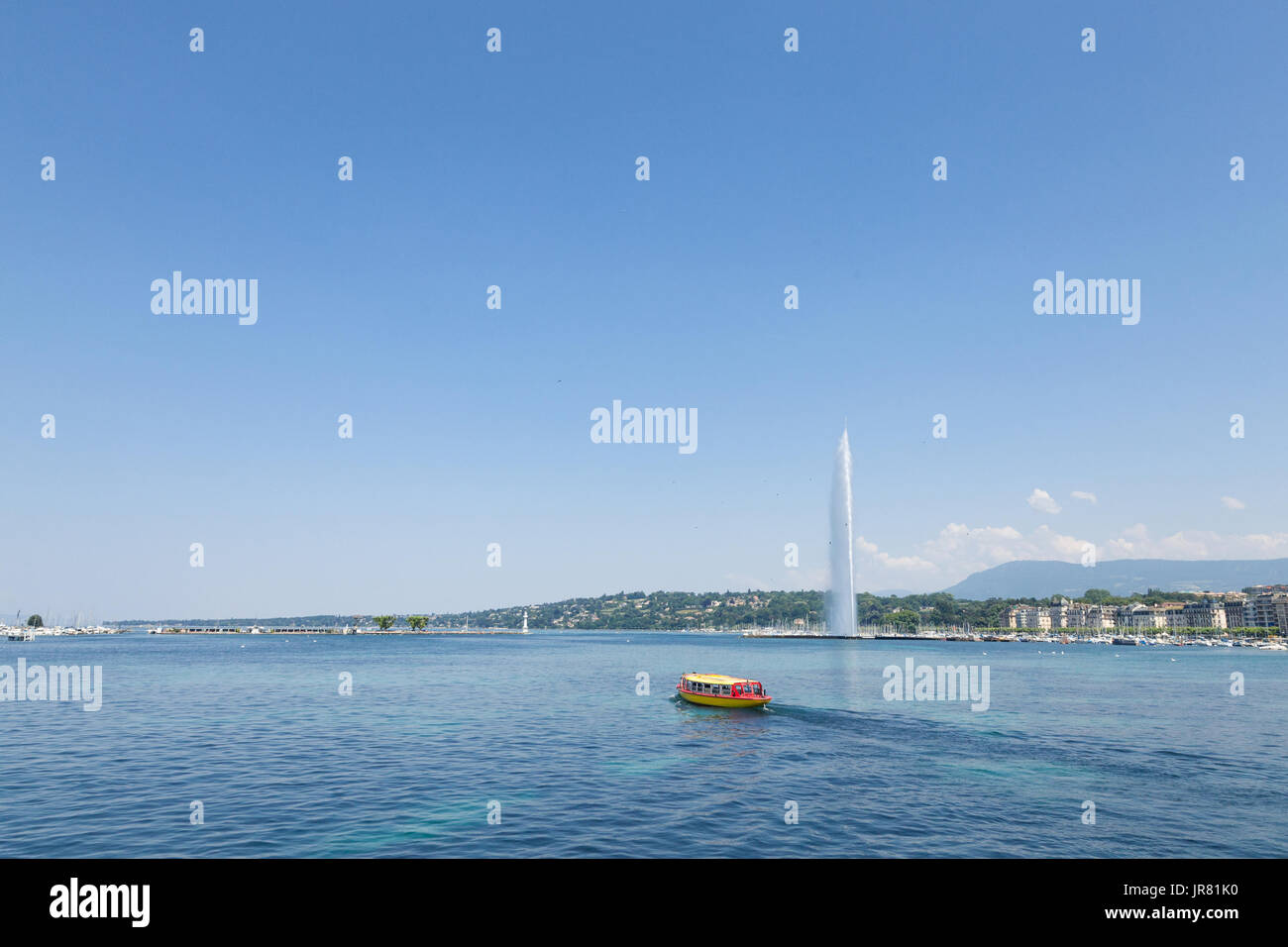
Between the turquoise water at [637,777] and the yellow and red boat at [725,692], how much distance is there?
2462 millimetres

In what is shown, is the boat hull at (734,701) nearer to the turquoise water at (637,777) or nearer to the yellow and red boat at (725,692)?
the yellow and red boat at (725,692)

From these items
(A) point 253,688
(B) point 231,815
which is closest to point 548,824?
(B) point 231,815

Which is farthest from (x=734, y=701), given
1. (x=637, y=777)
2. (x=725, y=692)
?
(x=637, y=777)

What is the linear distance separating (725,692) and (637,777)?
104ft

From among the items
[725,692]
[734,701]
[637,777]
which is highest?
[637,777]

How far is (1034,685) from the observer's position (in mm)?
102688

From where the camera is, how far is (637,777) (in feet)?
134

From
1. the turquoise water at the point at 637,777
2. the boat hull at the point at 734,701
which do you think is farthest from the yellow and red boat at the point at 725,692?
the turquoise water at the point at 637,777

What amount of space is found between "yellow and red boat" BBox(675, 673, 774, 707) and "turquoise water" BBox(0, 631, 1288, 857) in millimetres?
2462

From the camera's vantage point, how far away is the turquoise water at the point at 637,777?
29.1m

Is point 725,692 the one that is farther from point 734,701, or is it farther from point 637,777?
point 637,777

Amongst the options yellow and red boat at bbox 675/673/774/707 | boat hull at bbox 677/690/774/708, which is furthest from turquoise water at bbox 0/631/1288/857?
yellow and red boat at bbox 675/673/774/707
